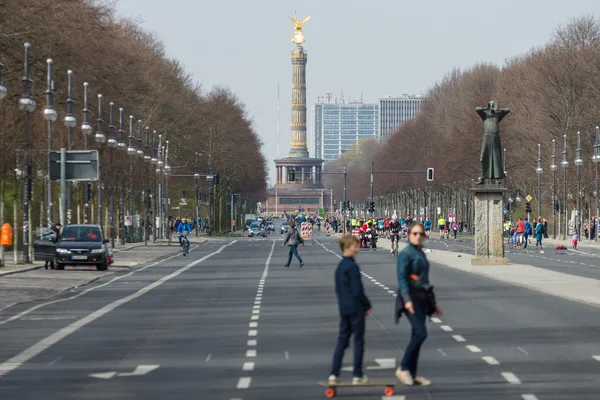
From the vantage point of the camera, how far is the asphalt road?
49.5 ft

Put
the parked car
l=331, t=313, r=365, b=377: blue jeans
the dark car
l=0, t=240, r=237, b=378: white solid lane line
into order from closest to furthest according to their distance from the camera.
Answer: l=331, t=313, r=365, b=377: blue jeans → l=0, t=240, r=237, b=378: white solid lane line → the dark car → the parked car

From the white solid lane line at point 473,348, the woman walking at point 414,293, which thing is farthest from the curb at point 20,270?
the woman walking at point 414,293

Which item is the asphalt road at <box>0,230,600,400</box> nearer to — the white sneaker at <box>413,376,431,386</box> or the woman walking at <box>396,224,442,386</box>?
the white sneaker at <box>413,376,431,386</box>

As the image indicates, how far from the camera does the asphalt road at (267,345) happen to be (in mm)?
15094

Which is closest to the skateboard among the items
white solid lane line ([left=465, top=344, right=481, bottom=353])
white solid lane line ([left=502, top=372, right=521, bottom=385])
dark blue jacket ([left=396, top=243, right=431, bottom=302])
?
dark blue jacket ([left=396, top=243, right=431, bottom=302])

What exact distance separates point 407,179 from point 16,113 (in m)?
98.0

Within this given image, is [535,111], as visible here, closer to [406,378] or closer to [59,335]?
[59,335]

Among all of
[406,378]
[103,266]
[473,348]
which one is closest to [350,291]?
[406,378]

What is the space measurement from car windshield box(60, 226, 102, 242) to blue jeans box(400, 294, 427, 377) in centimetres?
3583

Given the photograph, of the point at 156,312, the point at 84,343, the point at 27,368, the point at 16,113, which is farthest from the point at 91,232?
the point at 27,368

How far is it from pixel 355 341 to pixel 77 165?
4248 centimetres

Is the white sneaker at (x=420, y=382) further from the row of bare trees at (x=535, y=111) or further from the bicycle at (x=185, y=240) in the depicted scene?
the row of bare trees at (x=535, y=111)

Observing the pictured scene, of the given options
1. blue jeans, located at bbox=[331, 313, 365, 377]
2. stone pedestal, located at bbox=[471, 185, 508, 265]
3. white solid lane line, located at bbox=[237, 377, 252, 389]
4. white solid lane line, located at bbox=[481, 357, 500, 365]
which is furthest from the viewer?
stone pedestal, located at bbox=[471, 185, 508, 265]

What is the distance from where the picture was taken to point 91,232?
50688 mm
